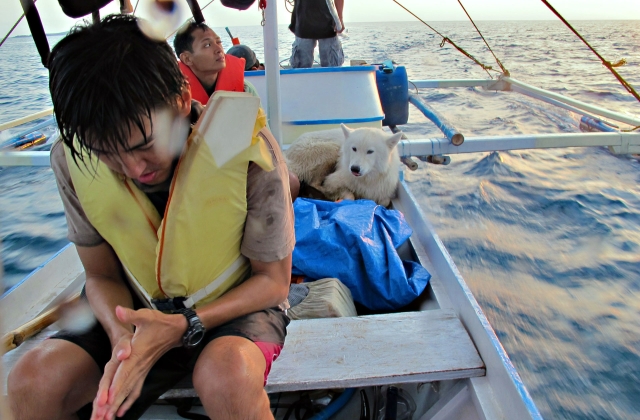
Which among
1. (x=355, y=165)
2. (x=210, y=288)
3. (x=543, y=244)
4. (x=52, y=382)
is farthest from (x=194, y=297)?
(x=543, y=244)

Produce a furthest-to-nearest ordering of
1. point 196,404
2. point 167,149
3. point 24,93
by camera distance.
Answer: point 24,93 → point 196,404 → point 167,149

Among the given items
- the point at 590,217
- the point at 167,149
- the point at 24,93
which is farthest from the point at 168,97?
the point at 24,93

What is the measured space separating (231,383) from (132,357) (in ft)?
0.81

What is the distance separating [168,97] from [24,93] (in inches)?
387

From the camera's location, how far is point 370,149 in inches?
132

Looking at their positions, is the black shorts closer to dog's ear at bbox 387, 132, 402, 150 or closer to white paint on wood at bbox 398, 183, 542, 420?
white paint on wood at bbox 398, 183, 542, 420

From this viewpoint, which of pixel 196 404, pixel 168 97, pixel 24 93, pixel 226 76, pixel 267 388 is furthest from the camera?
pixel 24 93

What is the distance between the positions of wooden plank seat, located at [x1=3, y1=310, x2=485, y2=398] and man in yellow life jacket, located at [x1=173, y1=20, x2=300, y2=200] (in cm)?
175

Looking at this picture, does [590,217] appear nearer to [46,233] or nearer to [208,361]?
[208,361]

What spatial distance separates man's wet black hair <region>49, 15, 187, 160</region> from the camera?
0.96 metres

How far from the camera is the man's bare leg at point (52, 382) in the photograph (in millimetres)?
1118

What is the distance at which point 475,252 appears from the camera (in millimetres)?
3521

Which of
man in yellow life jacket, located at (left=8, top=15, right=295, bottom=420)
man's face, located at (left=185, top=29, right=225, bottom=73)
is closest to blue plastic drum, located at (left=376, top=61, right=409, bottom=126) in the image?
man's face, located at (left=185, top=29, right=225, bottom=73)

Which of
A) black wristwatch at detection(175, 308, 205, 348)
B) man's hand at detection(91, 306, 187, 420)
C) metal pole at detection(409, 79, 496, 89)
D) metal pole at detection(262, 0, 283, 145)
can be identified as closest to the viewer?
man's hand at detection(91, 306, 187, 420)
